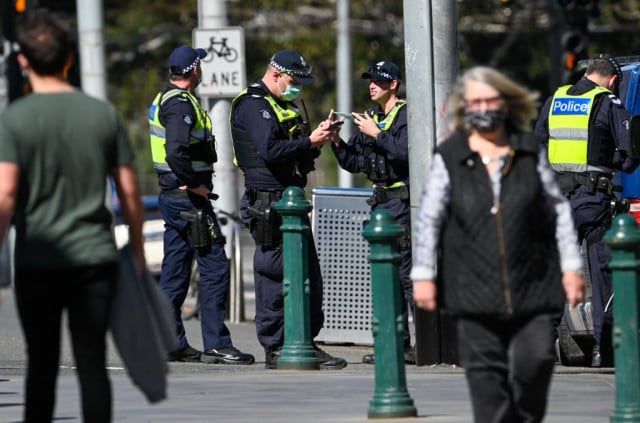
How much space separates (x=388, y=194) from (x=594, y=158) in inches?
52.7

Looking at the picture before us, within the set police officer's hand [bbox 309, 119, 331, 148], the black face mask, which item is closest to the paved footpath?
police officer's hand [bbox 309, 119, 331, 148]

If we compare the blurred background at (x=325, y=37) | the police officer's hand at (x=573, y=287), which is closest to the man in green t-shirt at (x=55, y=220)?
the police officer's hand at (x=573, y=287)

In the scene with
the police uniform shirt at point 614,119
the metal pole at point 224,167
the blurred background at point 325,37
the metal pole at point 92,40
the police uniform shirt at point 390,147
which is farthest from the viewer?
the blurred background at point 325,37

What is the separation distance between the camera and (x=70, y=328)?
20.7 feet

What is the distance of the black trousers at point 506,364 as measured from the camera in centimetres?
639

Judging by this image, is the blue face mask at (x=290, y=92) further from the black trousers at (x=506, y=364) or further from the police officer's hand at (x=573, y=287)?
the police officer's hand at (x=573, y=287)

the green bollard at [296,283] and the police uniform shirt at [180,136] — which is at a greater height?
the police uniform shirt at [180,136]

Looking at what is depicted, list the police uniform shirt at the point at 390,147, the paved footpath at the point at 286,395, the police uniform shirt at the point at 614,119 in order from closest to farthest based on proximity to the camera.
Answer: the paved footpath at the point at 286,395, the police uniform shirt at the point at 614,119, the police uniform shirt at the point at 390,147

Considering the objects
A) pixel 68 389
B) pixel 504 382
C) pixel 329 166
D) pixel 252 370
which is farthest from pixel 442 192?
pixel 329 166

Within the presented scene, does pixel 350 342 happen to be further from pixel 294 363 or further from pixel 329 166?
pixel 329 166

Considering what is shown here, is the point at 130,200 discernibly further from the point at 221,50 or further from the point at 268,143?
the point at 221,50

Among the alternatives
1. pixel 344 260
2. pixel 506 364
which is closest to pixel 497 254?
pixel 506 364

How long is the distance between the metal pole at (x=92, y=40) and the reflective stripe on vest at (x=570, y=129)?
8852 mm

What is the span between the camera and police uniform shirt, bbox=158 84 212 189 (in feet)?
35.1
